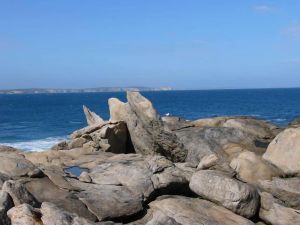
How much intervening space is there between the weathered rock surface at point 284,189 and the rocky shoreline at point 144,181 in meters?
0.04

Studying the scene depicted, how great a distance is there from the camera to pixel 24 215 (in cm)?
1247

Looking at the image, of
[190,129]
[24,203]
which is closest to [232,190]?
[24,203]

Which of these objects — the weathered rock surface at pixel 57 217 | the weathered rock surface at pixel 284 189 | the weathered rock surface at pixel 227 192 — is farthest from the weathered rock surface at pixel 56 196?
the weathered rock surface at pixel 284 189

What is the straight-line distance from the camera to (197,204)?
1645 cm

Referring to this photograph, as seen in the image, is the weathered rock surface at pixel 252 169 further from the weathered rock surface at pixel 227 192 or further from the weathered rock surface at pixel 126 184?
the weathered rock surface at pixel 126 184

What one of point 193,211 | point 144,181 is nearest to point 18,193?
point 144,181

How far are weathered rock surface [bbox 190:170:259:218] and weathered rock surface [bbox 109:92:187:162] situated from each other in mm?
6041

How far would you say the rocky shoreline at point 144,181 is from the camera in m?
14.5

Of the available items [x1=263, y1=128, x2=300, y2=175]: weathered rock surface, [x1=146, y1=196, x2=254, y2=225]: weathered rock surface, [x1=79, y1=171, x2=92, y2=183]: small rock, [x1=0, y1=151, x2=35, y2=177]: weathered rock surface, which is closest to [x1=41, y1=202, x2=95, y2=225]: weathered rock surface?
[x1=0, y1=151, x2=35, y2=177]: weathered rock surface

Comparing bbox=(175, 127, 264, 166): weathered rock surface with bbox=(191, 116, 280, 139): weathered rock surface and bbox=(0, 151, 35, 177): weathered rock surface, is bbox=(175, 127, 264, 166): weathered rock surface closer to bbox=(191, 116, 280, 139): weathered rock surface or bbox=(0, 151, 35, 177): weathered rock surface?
bbox=(191, 116, 280, 139): weathered rock surface

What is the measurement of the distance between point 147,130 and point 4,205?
37.3 ft

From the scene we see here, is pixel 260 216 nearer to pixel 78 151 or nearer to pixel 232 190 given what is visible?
pixel 232 190

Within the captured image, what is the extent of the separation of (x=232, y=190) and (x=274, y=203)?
1802 millimetres

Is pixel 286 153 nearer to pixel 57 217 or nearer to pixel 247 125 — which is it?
pixel 247 125
